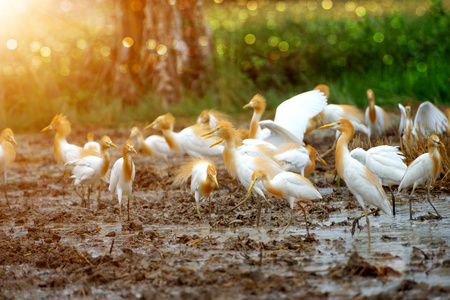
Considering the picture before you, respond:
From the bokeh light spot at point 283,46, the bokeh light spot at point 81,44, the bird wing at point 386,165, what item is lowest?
the bird wing at point 386,165

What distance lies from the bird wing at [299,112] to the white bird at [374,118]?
1.90 m

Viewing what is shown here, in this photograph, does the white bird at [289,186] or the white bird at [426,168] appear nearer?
the white bird at [289,186]

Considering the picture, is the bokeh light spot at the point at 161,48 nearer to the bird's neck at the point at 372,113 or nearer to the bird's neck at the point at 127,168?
the bird's neck at the point at 372,113

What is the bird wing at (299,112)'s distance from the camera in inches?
345

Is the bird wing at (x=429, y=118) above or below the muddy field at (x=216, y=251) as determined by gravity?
above

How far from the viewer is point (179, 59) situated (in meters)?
16.2

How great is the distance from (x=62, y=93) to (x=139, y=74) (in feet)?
6.82

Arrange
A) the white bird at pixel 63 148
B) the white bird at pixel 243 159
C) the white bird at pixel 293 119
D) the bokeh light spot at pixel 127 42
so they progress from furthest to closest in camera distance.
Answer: the bokeh light spot at pixel 127 42, the white bird at pixel 63 148, the white bird at pixel 293 119, the white bird at pixel 243 159

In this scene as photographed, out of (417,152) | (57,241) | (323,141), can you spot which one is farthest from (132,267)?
(323,141)

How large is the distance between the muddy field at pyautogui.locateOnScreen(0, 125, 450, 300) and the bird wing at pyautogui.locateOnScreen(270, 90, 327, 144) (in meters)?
0.90

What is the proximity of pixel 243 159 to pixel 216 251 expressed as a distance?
180 centimetres

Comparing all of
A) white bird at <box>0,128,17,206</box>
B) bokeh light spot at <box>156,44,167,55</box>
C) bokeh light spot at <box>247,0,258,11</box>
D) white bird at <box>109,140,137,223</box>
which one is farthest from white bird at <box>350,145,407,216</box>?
bokeh light spot at <box>247,0,258,11</box>

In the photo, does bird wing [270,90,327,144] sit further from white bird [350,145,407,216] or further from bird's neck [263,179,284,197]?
bird's neck [263,179,284,197]

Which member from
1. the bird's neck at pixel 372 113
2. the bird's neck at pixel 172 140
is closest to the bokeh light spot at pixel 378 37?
the bird's neck at pixel 372 113
